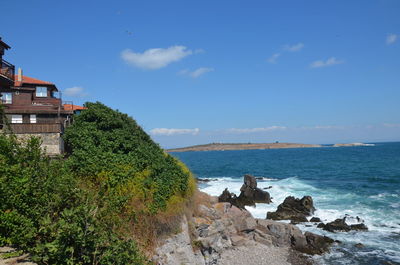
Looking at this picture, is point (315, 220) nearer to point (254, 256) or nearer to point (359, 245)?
point (359, 245)

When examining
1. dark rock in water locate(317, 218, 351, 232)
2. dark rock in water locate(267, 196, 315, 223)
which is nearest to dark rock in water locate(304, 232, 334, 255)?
dark rock in water locate(317, 218, 351, 232)

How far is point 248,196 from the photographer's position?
1421 inches

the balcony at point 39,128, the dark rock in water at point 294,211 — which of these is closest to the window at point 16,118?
the balcony at point 39,128

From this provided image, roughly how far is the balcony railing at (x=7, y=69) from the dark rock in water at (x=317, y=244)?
28511 mm

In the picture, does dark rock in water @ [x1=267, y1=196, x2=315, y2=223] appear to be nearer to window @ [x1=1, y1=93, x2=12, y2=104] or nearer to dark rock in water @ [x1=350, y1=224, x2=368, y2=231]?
dark rock in water @ [x1=350, y1=224, x2=368, y2=231]

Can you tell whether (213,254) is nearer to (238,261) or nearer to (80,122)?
(238,261)

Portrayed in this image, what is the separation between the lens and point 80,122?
19469 mm

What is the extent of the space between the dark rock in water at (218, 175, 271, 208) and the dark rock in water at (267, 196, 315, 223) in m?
4.75

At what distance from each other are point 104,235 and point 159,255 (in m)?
5.79

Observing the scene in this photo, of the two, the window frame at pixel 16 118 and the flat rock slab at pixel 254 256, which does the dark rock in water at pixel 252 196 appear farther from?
the window frame at pixel 16 118

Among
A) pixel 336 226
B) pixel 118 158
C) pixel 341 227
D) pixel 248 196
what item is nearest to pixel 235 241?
pixel 118 158

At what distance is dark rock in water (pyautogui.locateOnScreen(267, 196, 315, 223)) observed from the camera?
28.9 meters

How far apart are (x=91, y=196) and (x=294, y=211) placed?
25.1m

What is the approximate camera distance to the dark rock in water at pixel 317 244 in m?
20.5
